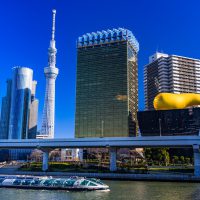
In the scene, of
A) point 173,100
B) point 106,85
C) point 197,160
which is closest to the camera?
point 197,160

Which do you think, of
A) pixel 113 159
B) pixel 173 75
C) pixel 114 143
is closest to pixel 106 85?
pixel 173 75

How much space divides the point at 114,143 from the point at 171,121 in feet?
177

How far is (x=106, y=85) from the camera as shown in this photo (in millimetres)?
159250

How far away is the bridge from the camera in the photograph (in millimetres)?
64188

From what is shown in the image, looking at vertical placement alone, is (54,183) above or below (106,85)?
below

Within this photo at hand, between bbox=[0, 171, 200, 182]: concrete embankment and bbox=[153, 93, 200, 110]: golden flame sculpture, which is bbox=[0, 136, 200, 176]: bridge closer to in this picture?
bbox=[0, 171, 200, 182]: concrete embankment

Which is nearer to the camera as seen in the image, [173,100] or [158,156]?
[173,100]

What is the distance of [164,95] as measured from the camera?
311 feet

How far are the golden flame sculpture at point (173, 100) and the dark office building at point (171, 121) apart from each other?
933 inches

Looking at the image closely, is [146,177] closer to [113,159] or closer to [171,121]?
[113,159]

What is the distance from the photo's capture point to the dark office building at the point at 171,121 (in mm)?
118688

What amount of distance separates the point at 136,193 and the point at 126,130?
366 feet

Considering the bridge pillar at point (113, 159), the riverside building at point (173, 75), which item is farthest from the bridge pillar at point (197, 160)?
the riverside building at point (173, 75)

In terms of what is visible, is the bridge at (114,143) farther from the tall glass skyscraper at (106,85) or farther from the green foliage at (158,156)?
the tall glass skyscraper at (106,85)
